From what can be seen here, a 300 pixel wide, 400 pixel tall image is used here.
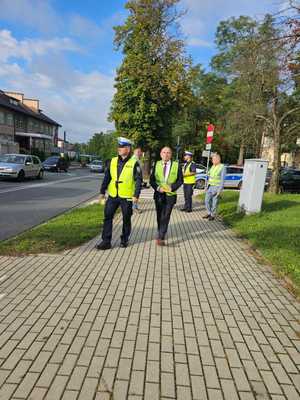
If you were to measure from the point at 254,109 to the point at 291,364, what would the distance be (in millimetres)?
21706

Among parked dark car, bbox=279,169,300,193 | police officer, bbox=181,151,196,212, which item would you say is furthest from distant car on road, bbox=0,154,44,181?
parked dark car, bbox=279,169,300,193

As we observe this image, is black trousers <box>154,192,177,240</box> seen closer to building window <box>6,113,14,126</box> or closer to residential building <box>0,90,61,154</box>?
residential building <box>0,90,61,154</box>

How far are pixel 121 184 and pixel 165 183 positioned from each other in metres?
0.99

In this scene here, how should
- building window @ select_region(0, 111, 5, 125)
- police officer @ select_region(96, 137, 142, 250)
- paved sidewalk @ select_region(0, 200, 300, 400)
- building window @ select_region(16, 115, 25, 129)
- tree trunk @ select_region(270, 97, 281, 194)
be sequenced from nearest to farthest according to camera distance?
1. paved sidewalk @ select_region(0, 200, 300, 400)
2. police officer @ select_region(96, 137, 142, 250)
3. tree trunk @ select_region(270, 97, 281, 194)
4. building window @ select_region(0, 111, 5, 125)
5. building window @ select_region(16, 115, 25, 129)

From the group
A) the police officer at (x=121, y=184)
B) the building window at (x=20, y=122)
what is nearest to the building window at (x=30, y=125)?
the building window at (x=20, y=122)

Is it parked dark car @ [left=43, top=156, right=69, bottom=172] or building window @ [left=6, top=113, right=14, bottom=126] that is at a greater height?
building window @ [left=6, top=113, right=14, bottom=126]

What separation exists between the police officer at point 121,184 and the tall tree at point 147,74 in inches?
821

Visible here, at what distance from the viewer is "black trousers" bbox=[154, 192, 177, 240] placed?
6641 millimetres

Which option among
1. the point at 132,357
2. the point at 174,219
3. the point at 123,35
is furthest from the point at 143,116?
the point at 132,357

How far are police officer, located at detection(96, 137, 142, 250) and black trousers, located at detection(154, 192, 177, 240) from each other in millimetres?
750

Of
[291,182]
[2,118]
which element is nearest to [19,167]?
[291,182]

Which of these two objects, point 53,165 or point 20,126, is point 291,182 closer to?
point 53,165

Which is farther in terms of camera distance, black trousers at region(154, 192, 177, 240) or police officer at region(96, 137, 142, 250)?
black trousers at region(154, 192, 177, 240)

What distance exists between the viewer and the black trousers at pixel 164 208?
6.64m
